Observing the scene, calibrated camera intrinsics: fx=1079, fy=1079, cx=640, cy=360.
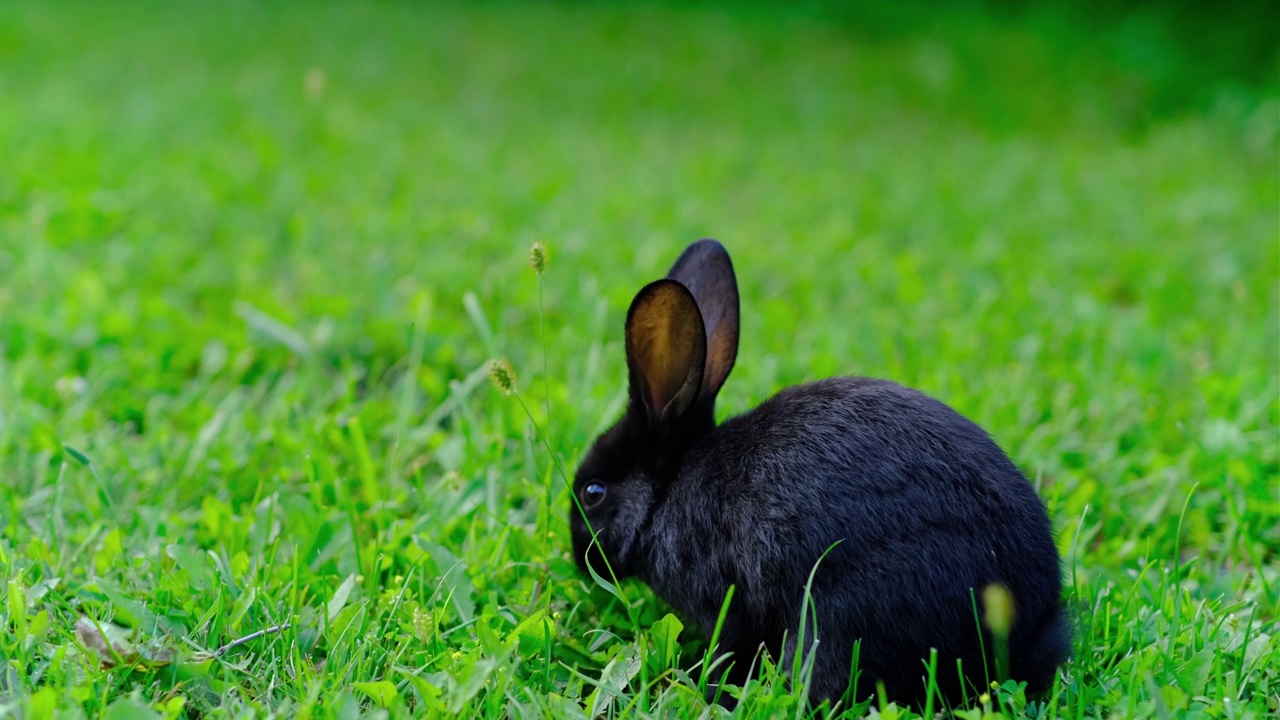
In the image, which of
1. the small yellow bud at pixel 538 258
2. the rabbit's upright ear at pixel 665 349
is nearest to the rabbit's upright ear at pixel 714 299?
the rabbit's upright ear at pixel 665 349

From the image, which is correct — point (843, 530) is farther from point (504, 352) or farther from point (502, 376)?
point (504, 352)

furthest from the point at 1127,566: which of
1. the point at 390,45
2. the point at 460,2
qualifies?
the point at 460,2

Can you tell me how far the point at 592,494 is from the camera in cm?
276

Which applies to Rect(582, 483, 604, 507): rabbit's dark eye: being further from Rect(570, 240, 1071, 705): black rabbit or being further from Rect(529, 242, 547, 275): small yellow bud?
Rect(529, 242, 547, 275): small yellow bud

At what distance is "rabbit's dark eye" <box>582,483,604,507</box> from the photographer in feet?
9.00

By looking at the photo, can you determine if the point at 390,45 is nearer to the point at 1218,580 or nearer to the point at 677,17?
the point at 677,17

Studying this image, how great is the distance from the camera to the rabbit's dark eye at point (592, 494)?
9.00ft

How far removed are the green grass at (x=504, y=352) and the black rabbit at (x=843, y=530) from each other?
14 centimetres

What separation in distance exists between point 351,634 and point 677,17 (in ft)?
44.5

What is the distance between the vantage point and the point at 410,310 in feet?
14.0

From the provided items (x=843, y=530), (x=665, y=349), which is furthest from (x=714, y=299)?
(x=843, y=530)

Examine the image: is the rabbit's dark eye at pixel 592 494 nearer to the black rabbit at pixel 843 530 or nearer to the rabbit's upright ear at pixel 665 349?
the black rabbit at pixel 843 530

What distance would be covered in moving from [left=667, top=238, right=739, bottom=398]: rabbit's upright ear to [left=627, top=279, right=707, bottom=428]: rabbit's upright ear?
119mm

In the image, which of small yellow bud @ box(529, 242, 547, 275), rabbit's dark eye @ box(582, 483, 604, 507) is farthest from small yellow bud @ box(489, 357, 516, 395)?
rabbit's dark eye @ box(582, 483, 604, 507)
